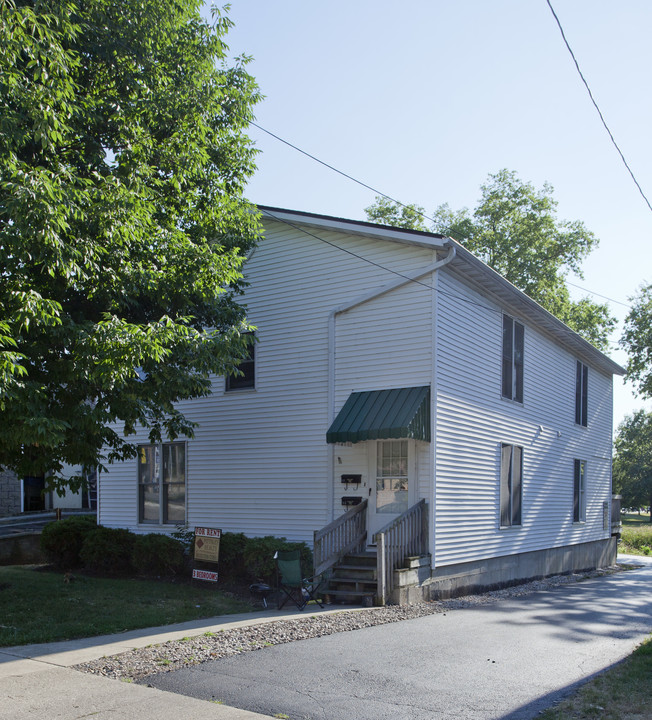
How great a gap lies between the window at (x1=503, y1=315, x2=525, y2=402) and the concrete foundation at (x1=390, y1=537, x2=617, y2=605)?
3865 mm

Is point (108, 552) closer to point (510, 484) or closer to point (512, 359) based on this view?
point (510, 484)

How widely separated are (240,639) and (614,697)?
15.2ft

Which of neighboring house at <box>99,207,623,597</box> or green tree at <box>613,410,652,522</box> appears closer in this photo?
neighboring house at <box>99,207,623,597</box>

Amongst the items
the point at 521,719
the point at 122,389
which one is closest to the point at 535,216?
the point at 122,389

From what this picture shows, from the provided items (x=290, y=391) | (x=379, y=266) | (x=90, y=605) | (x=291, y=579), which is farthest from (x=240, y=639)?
(x=379, y=266)

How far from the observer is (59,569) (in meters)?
17.3

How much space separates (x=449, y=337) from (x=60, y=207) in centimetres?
800

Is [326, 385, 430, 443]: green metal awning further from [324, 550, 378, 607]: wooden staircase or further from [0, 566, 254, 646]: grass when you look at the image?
[0, 566, 254, 646]: grass

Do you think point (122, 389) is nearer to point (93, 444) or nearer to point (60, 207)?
point (93, 444)

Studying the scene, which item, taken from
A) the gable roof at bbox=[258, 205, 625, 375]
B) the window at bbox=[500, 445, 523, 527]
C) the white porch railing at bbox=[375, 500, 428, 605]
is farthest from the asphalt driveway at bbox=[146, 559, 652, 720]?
the gable roof at bbox=[258, 205, 625, 375]

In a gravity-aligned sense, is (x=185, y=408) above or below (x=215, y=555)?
above

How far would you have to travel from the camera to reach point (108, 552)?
1652 centimetres

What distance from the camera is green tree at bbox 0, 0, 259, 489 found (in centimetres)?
957

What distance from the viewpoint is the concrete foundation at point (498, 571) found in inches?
533
